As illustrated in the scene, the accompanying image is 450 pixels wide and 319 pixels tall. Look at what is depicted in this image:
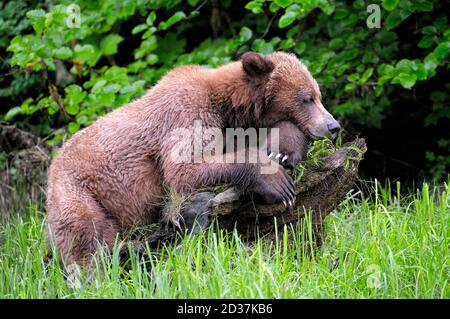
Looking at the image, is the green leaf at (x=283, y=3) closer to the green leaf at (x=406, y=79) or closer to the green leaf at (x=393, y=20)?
the green leaf at (x=393, y=20)

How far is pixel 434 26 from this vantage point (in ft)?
27.3

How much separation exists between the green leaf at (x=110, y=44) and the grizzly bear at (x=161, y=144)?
11.7 ft

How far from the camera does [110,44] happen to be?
31.7ft

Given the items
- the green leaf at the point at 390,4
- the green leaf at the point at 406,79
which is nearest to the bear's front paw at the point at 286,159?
the green leaf at the point at 406,79

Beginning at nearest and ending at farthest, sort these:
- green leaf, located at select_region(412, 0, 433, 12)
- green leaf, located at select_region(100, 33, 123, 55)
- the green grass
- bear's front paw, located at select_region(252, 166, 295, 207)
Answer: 1. the green grass
2. bear's front paw, located at select_region(252, 166, 295, 207)
3. green leaf, located at select_region(412, 0, 433, 12)
4. green leaf, located at select_region(100, 33, 123, 55)

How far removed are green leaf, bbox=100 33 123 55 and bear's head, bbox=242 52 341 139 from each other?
13.2ft

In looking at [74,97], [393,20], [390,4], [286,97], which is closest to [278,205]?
[286,97]

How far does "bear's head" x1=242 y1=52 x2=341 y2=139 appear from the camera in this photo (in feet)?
19.5

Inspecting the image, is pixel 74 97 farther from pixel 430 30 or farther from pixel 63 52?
pixel 430 30

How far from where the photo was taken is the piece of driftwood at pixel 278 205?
543cm

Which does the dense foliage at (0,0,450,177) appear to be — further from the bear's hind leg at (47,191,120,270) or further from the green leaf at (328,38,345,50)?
the bear's hind leg at (47,191,120,270)

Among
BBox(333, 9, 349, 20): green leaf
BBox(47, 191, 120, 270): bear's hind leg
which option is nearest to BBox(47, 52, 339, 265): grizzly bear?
BBox(47, 191, 120, 270): bear's hind leg

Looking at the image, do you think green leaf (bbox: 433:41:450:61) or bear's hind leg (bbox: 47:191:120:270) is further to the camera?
green leaf (bbox: 433:41:450:61)
